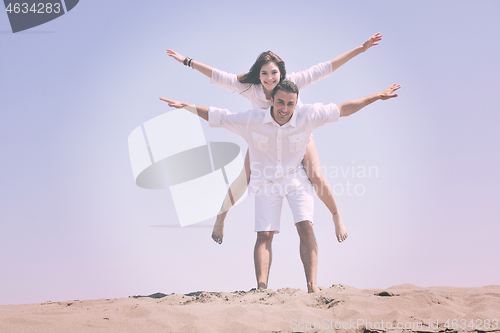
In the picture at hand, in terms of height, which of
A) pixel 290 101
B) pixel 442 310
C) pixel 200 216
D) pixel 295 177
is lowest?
pixel 442 310

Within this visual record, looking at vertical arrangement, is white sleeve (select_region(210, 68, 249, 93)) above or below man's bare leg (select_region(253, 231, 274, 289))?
above

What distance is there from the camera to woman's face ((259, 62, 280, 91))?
478 centimetres

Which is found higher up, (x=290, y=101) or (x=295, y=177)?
(x=290, y=101)

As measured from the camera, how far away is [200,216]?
570 cm

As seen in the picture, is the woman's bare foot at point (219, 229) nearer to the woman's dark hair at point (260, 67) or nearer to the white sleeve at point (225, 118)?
the white sleeve at point (225, 118)

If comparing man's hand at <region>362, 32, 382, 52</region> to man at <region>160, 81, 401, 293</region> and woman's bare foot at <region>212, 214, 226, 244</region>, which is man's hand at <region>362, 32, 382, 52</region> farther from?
woman's bare foot at <region>212, 214, 226, 244</region>

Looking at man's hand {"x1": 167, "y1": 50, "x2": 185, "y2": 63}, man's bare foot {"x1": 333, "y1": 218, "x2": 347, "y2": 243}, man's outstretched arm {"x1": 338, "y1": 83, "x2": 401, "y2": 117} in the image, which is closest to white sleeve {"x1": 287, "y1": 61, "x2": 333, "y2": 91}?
man's outstretched arm {"x1": 338, "y1": 83, "x2": 401, "y2": 117}

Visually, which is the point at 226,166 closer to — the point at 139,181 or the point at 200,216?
the point at 200,216

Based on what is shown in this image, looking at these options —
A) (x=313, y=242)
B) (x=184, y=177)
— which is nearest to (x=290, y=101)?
(x=313, y=242)

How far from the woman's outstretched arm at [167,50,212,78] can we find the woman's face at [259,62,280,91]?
2.59 ft

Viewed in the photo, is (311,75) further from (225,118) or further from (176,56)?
(176,56)

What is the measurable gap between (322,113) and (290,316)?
86.0 inches

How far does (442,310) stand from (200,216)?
10.9 ft

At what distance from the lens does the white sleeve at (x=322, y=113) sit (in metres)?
4.36
